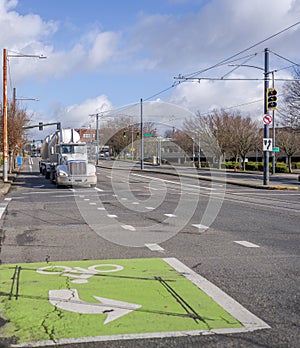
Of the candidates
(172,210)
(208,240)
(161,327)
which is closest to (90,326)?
(161,327)

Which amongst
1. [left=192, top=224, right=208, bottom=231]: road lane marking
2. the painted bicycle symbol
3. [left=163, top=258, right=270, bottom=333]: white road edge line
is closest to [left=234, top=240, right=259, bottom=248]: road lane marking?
[left=192, top=224, right=208, bottom=231]: road lane marking

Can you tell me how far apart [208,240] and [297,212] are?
21.7ft

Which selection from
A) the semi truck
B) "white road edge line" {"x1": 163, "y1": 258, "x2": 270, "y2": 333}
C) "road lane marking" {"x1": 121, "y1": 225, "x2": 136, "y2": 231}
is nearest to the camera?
"white road edge line" {"x1": 163, "y1": 258, "x2": 270, "y2": 333}

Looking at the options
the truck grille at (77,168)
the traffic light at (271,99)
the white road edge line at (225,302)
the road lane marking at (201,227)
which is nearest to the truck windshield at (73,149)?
the truck grille at (77,168)

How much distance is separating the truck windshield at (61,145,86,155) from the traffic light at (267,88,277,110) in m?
11.1

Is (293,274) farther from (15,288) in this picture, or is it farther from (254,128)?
(254,128)

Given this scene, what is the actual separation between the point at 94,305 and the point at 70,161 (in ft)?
70.4

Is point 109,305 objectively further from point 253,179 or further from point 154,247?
point 253,179

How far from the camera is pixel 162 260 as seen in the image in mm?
8359

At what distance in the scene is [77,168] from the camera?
26375 millimetres

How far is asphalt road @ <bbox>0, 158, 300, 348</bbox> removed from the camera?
5.32m

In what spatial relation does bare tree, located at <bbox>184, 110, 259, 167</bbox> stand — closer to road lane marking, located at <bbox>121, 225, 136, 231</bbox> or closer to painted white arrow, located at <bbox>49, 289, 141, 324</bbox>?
road lane marking, located at <bbox>121, 225, 136, 231</bbox>

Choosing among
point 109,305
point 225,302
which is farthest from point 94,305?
point 225,302

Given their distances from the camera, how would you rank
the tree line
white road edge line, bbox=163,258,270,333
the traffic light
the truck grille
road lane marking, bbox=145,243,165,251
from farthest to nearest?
the tree line, the traffic light, the truck grille, road lane marking, bbox=145,243,165,251, white road edge line, bbox=163,258,270,333
